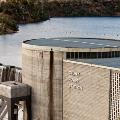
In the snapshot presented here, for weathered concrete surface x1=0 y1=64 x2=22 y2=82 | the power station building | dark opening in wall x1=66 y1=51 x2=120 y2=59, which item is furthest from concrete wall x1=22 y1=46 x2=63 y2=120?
weathered concrete surface x1=0 y1=64 x2=22 y2=82

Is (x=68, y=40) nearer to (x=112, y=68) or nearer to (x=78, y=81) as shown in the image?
(x=78, y=81)

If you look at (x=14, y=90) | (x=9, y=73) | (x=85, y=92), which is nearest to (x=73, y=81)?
(x=85, y=92)

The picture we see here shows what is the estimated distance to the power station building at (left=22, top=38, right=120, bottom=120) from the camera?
28141 millimetres

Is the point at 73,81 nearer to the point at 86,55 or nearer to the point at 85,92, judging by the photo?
the point at 85,92

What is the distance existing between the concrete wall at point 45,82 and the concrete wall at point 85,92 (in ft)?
1.77

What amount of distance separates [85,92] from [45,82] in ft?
Result: 11.5

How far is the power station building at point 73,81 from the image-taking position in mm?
28141

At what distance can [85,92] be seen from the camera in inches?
1170

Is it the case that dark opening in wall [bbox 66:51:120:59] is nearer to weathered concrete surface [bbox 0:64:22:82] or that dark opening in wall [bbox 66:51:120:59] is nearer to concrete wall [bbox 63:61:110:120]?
concrete wall [bbox 63:61:110:120]

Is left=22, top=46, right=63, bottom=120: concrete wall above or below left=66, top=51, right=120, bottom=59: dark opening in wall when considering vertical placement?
below

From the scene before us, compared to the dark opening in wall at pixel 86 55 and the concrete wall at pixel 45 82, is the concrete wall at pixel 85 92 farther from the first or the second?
the dark opening in wall at pixel 86 55

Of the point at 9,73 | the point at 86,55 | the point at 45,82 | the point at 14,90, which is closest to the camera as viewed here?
the point at 86,55

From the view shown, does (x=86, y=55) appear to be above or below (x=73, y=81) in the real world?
above

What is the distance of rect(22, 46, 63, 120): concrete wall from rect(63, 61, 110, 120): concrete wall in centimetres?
54
